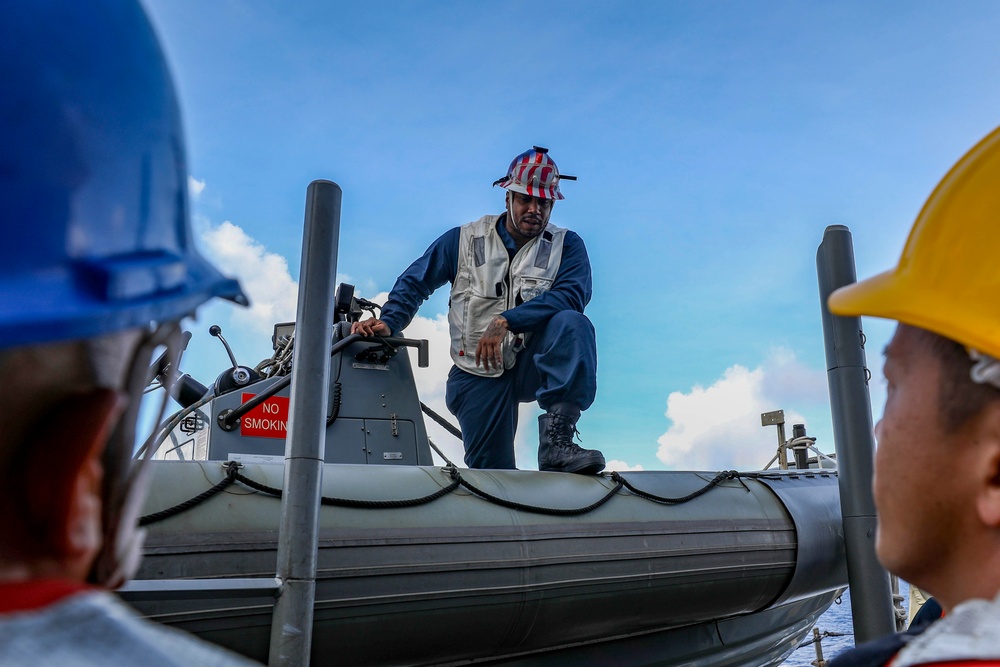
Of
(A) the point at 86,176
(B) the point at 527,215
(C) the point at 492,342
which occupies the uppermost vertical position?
(B) the point at 527,215

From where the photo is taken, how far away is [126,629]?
30 cm

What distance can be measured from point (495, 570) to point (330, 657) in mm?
517

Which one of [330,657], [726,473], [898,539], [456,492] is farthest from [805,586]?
[898,539]

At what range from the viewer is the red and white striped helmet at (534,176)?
3084 millimetres

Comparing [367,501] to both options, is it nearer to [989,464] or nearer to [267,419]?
[267,419]

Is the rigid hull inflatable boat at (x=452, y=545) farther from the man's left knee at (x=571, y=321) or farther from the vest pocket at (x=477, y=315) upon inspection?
the man's left knee at (x=571, y=321)

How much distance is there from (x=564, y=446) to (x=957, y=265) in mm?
2230

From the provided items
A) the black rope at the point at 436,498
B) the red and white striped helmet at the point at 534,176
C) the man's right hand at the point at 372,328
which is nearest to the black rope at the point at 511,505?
the black rope at the point at 436,498

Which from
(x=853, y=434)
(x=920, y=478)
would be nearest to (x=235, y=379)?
(x=853, y=434)

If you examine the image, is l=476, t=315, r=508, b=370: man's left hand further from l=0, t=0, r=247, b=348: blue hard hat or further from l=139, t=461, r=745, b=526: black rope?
l=0, t=0, r=247, b=348: blue hard hat

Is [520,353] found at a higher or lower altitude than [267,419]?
higher

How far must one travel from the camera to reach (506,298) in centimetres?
310

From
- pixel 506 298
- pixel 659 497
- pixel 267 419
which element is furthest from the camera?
pixel 267 419

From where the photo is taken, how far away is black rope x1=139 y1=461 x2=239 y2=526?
1.86m
